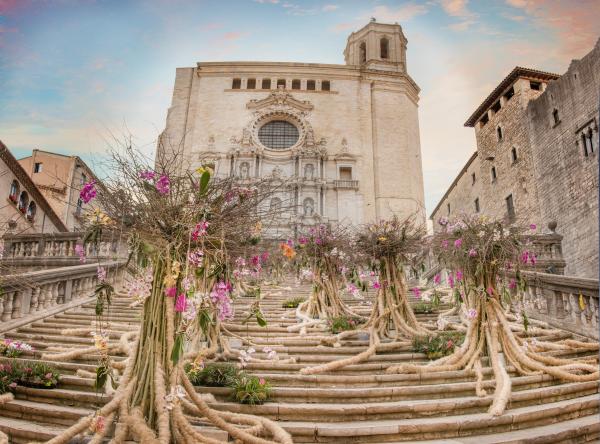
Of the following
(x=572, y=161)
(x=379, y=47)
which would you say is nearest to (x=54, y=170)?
(x=379, y=47)

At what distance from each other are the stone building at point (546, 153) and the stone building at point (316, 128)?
22.4ft

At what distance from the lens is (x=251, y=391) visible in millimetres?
4629

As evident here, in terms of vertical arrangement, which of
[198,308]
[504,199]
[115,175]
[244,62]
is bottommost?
[198,308]

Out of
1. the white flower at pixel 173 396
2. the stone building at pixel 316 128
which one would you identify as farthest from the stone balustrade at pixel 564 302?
the stone building at pixel 316 128

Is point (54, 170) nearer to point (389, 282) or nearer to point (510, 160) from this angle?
point (510, 160)

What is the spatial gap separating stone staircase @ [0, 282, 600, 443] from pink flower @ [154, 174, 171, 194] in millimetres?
2171

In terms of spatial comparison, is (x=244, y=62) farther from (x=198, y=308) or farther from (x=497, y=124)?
(x=198, y=308)

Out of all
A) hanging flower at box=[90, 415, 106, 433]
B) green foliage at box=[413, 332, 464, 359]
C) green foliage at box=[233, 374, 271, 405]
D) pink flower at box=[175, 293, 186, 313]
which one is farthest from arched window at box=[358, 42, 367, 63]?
hanging flower at box=[90, 415, 106, 433]

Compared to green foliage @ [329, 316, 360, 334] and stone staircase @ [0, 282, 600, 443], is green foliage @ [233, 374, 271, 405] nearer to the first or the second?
stone staircase @ [0, 282, 600, 443]

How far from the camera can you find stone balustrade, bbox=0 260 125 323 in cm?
755

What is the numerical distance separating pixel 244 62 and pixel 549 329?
3332cm

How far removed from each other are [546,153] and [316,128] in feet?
56.6

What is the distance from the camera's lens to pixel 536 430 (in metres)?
4.35

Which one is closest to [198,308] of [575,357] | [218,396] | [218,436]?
[218,436]
